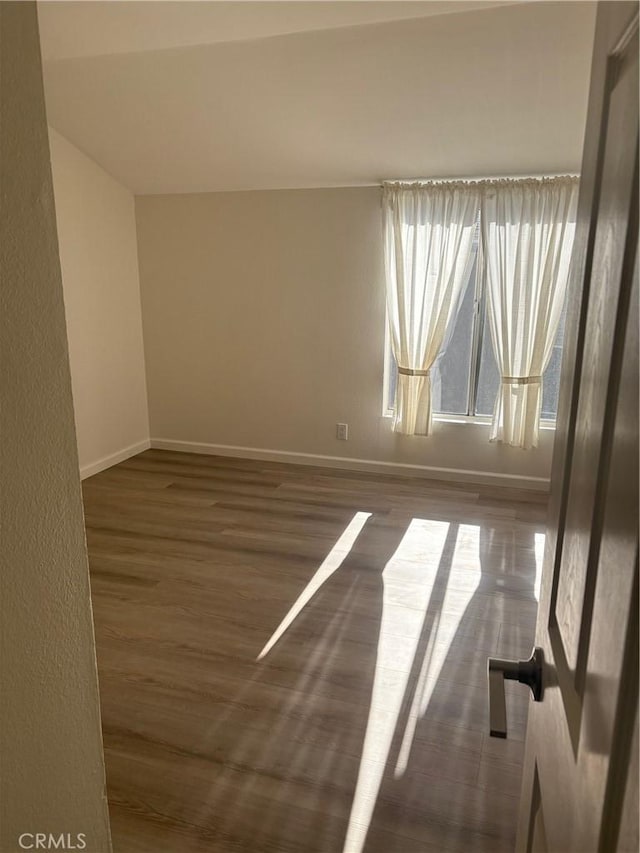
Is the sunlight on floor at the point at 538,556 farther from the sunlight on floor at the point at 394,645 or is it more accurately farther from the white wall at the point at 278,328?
the white wall at the point at 278,328

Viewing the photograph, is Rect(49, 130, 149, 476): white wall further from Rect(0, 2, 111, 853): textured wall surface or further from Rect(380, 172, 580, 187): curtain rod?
Rect(0, 2, 111, 853): textured wall surface

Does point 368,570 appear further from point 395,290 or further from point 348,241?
point 348,241

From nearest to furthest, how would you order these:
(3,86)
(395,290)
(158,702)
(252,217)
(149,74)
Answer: (3,86)
(158,702)
(149,74)
(395,290)
(252,217)

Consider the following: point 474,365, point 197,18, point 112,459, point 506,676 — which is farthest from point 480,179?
point 506,676

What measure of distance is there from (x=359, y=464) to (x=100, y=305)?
2.40 metres

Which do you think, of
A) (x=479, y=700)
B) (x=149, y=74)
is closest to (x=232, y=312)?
(x=149, y=74)

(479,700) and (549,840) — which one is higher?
(549,840)

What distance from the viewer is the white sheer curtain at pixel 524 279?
3740 millimetres

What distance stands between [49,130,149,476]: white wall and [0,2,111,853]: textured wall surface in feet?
11.1

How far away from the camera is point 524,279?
3.86 meters

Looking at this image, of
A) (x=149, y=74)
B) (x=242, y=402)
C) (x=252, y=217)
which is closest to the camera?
(x=149, y=74)

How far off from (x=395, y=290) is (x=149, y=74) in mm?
2033

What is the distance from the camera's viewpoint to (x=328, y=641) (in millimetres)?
2422

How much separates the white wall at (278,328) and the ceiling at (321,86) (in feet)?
1.14
